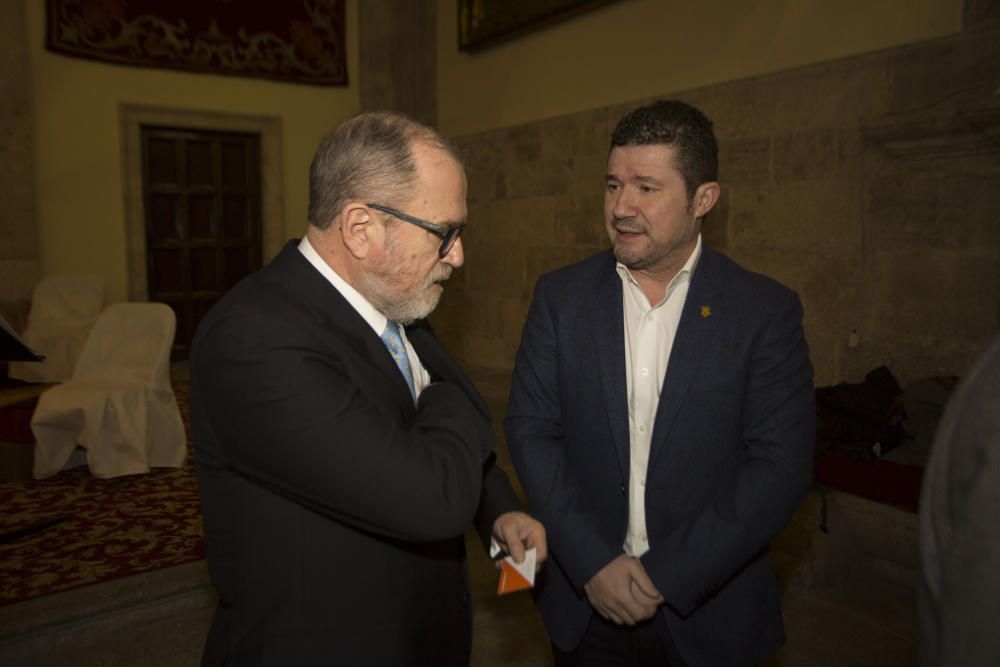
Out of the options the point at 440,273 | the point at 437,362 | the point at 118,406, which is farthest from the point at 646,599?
the point at 118,406

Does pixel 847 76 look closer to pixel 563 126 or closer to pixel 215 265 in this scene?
pixel 563 126

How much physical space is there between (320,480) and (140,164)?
7429 mm

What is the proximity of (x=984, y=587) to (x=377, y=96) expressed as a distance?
336 inches

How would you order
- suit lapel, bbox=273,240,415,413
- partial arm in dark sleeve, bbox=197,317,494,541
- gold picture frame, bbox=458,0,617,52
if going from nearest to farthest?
1. partial arm in dark sleeve, bbox=197,317,494,541
2. suit lapel, bbox=273,240,415,413
3. gold picture frame, bbox=458,0,617,52

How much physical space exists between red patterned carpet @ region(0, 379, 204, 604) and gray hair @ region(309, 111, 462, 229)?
255cm

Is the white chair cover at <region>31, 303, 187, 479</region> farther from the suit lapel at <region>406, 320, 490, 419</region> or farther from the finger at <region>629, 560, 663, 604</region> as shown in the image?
the finger at <region>629, 560, 663, 604</region>

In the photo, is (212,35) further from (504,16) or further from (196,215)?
(504,16)

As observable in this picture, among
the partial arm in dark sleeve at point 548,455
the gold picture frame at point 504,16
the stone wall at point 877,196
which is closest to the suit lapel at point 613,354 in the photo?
the partial arm in dark sleeve at point 548,455

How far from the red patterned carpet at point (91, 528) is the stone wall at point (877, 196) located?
11.8 feet

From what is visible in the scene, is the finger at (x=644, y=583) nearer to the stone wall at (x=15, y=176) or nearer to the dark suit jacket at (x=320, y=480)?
the dark suit jacket at (x=320, y=480)

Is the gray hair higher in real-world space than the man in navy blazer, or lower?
higher

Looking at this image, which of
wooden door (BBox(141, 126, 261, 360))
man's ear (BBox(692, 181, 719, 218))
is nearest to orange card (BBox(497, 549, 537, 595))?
man's ear (BBox(692, 181, 719, 218))

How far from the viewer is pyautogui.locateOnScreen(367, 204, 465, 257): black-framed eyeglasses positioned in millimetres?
1253

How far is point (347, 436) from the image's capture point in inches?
41.5
